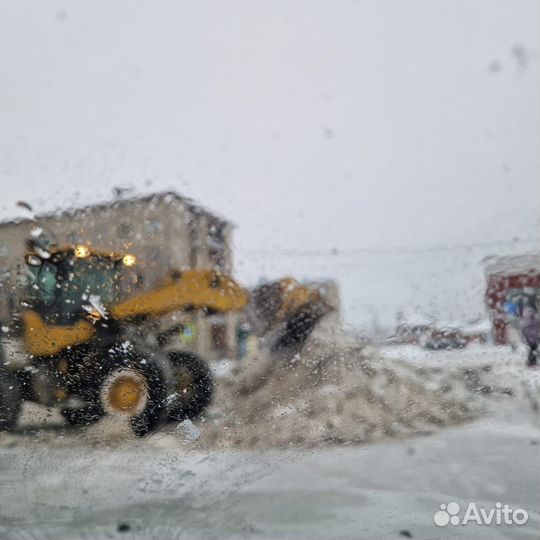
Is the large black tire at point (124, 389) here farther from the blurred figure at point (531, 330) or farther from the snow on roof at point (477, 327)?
the blurred figure at point (531, 330)

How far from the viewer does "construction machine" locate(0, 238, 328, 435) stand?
3.33 metres

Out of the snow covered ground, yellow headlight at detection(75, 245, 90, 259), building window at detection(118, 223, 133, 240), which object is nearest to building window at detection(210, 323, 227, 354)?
the snow covered ground

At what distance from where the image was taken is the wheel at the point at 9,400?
3416mm

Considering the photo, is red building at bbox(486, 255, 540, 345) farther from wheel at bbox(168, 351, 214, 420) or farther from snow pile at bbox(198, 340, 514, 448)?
wheel at bbox(168, 351, 214, 420)

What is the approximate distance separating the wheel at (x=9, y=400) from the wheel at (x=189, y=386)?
0.91 metres

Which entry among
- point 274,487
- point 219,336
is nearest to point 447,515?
point 274,487

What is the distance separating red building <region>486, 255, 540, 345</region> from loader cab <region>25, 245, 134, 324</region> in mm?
2271

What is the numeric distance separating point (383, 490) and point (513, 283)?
175cm

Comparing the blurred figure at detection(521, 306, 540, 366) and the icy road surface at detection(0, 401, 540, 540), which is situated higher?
the blurred figure at detection(521, 306, 540, 366)

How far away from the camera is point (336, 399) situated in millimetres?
3441

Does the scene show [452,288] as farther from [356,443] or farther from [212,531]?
[212,531]

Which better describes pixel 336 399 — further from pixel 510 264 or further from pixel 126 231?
pixel 126 231

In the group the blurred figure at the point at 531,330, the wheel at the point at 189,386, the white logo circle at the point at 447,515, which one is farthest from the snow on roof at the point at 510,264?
the wheel at the point at 189,386

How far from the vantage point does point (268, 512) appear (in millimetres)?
2672
